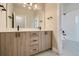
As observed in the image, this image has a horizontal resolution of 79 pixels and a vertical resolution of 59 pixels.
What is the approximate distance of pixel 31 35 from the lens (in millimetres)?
3045

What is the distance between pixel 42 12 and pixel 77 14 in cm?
176

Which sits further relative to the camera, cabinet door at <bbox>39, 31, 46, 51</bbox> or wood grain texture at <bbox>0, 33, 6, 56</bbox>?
cabinet door at <bbox>39, 31, 46, 51</bbox>

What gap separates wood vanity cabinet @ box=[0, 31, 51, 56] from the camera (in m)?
2.56

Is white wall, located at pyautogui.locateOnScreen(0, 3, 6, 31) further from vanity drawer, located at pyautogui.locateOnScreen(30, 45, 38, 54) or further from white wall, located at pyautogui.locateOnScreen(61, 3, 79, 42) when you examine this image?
white wall, located at pyautogui.locateOnScreen(61, 3, 79, 42)

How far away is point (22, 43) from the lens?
282cm

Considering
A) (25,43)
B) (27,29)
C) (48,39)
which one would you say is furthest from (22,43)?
(48,39)

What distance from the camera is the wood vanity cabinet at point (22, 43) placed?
256 centimetres

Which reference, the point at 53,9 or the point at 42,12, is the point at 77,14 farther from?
the point at 42,12

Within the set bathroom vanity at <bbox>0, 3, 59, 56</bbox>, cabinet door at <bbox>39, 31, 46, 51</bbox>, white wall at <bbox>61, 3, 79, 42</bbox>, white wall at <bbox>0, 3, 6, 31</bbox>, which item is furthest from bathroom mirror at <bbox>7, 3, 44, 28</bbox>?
white wall at <bbox>61, 3, 79, 42</bbox>

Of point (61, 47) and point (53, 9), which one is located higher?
point (53, 9)

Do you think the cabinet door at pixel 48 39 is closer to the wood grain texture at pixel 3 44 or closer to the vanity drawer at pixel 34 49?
the vanity drawer at pixel 34 49

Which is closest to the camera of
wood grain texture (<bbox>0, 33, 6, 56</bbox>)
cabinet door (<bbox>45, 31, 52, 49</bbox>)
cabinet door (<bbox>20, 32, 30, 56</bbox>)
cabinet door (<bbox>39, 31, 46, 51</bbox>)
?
wood grain texture (<bbox>0, 33, 6, 56</bbox>)

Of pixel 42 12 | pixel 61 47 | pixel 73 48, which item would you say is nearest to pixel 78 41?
pixel 73 48

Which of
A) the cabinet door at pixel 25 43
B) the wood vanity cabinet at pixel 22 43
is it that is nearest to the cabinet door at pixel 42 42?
the wood vanity cabinet at pixel 22 43
